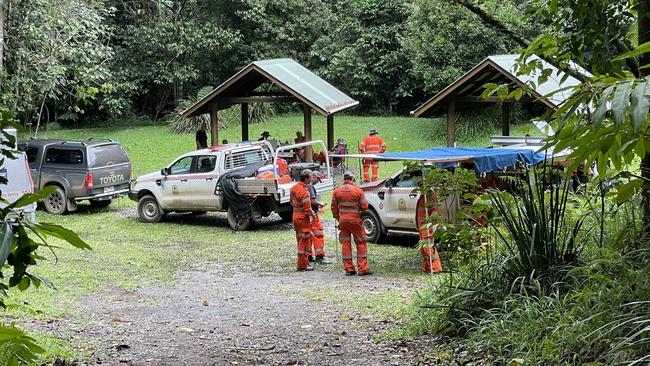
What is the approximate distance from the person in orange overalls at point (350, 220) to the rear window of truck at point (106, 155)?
370 inches

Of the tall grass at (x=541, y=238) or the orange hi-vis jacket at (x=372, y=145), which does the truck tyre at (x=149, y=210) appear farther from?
the tall grass at (x=541, y=238)

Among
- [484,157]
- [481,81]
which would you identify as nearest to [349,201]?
[484,157]

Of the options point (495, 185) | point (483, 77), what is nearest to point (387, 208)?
point (495, 185)

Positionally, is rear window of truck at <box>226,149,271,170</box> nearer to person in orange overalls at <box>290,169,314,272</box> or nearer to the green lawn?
the green lawn

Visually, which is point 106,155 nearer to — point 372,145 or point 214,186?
point 214,186

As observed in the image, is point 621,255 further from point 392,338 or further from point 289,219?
point 289,219

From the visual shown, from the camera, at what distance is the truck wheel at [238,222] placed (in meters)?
18.4

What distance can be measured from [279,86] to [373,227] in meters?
7.90

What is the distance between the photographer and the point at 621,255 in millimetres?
6477

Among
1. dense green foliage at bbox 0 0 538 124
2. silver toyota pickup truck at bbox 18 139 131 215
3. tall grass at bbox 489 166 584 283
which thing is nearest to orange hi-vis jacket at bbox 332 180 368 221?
tall grass at bbox 489 166 584 283

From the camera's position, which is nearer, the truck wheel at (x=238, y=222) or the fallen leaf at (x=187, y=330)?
the fallen leaf at (x=187, y=330)

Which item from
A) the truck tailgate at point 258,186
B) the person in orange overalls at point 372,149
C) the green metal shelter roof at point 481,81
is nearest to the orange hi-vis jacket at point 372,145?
the person in orange overalls at point 372,149

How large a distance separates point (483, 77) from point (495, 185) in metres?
5.39

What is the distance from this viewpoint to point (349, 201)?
13398mm
